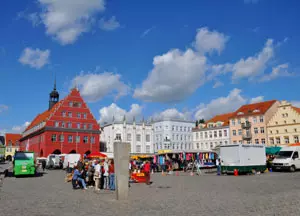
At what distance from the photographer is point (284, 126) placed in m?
65.1

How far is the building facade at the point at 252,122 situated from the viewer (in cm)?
6938

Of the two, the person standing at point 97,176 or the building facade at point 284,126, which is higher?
the building facade at point 284,126

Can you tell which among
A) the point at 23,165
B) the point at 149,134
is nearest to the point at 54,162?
the point at 23,165

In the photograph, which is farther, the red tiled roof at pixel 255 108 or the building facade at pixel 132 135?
the building facade at pixel 132 135

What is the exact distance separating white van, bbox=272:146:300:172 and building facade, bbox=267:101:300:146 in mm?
32098

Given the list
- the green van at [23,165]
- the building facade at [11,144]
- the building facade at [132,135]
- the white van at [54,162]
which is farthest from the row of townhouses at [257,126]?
the building facade at [11,144]

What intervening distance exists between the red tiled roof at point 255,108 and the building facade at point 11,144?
93.7 meters

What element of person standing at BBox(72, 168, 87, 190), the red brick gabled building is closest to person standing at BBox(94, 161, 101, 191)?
person standing at BBox(72, 168, 87, 190)

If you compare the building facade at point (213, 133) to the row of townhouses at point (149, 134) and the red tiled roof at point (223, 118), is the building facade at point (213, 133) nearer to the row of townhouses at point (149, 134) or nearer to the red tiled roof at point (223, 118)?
the red tiled roof at point (223, 118)

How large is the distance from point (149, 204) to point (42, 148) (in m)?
64.1

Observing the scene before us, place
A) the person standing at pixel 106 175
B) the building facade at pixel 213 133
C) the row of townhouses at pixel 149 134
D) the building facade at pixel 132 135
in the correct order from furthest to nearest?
the row of townhouses at pixel 149 134
the building facade at pixel 132 135
the building facade at pixel 213 133
the person standing at pixel 106 175

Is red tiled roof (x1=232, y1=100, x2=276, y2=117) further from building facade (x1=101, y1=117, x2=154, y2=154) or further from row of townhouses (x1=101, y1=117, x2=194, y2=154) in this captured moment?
building facade (x1=101, y1=117, x2=154, y2=154)

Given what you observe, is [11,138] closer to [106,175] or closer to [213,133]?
[213,133]

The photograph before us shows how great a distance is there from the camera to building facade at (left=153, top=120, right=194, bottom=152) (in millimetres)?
86562
